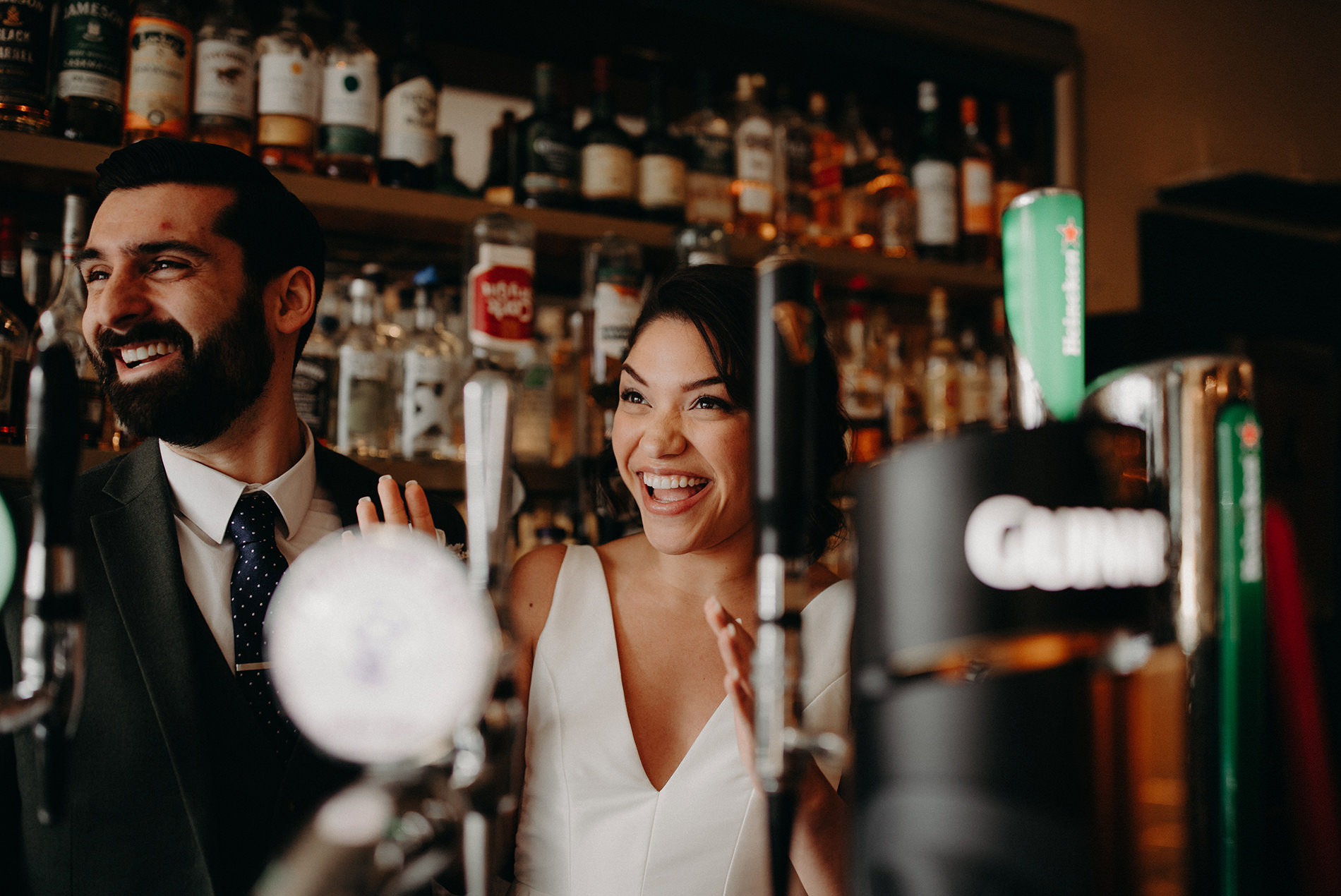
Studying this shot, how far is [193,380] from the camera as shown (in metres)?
1.03

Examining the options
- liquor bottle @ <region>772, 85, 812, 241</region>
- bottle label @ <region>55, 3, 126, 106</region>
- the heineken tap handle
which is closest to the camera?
the heineken tap handle

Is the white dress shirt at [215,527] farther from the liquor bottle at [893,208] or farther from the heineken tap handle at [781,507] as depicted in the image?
the liquor bottle at [893,208]

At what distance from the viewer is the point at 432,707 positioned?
0.46m

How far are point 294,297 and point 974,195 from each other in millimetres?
1383

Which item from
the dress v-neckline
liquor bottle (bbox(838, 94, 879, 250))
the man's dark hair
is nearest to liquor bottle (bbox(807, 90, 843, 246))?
liquor bottle (bbox(838, 94, 879, 250))

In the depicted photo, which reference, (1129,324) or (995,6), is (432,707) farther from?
(995,6)

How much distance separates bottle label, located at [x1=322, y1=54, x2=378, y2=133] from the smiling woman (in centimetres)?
56

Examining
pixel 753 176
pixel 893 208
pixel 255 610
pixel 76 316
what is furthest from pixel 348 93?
pixel 893 208

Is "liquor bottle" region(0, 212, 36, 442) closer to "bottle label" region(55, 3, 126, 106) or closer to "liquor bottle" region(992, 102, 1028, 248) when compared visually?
"bottle label" region(55, 3, 126, 106)

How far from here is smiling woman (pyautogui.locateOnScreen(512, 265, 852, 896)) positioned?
48.1 inches

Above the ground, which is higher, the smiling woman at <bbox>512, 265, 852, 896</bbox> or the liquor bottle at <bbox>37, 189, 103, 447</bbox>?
the liquor bottle at <bbox>37, 189, 103, 447</bbox>

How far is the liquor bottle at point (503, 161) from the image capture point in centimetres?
181

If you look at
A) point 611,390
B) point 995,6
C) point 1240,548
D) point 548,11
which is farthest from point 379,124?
point 1240,548

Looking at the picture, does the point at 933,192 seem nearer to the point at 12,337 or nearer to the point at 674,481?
the point at 674,481
